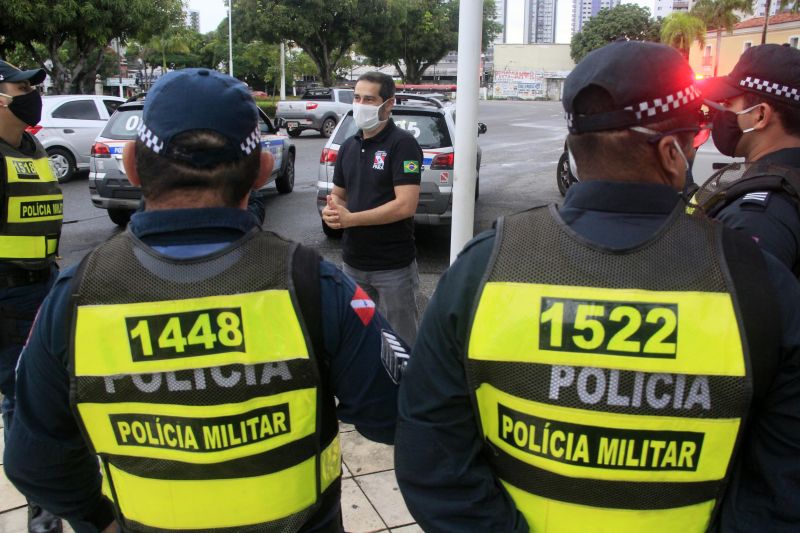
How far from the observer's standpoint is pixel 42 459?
1614 millimetres

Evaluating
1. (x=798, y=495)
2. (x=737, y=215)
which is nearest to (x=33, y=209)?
(x=737, y=215)

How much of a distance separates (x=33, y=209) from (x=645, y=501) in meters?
2.99

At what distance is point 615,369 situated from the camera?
131 cm

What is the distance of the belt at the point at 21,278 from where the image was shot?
10.2ft

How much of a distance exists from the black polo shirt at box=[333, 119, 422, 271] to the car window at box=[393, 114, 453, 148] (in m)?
4.04

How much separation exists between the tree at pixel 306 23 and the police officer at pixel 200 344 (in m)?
33.5

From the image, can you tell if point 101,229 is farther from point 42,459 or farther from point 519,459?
point 519,459

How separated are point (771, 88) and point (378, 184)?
82.7 inches

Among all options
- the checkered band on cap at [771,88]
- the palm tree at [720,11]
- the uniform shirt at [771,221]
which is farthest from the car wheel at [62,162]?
the palm tree at [720,11]

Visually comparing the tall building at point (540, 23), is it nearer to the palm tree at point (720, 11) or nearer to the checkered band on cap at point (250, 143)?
the palm tree at point (720, 11)

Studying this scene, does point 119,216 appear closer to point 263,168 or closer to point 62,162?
point 62,162

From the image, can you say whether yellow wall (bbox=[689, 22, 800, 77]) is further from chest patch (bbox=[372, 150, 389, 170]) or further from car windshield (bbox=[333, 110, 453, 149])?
chest patch (bbox=[372, 150, 389, 170])

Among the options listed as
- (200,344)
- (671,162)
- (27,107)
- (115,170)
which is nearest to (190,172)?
(200,344)

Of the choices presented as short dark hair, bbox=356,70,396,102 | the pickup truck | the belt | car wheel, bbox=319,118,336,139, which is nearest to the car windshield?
short dark hair, bbox=356,70,396,102
